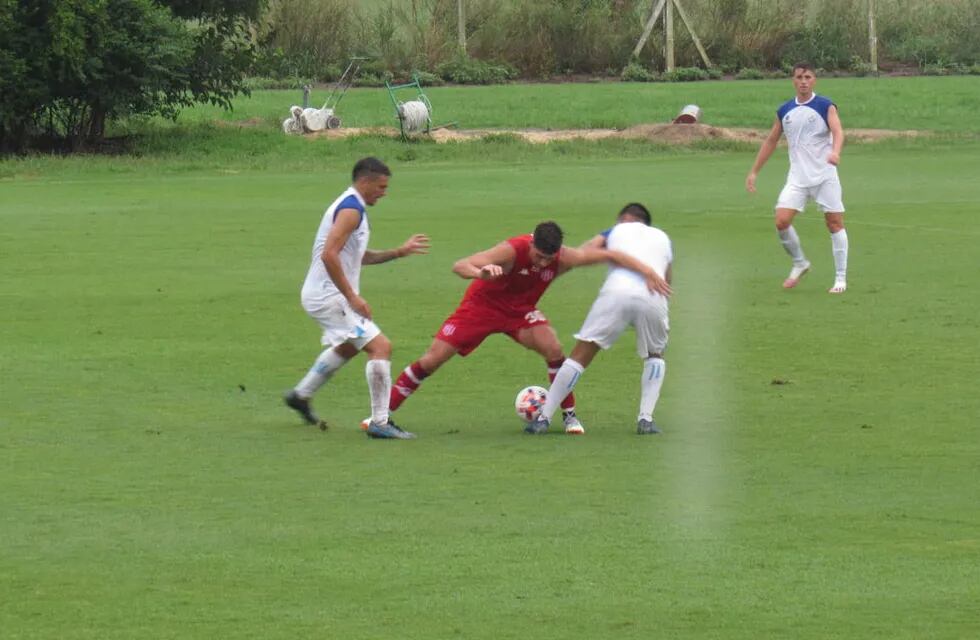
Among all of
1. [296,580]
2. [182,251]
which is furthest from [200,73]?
[296,580]

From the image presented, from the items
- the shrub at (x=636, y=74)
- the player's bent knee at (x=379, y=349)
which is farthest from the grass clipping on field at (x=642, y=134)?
the player's bent knee at (x=379, y=349)

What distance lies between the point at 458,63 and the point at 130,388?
4707 cm

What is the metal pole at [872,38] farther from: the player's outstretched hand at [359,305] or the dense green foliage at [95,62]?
the player's outstretched hand at [359,305]

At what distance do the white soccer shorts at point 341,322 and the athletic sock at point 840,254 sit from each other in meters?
7.90

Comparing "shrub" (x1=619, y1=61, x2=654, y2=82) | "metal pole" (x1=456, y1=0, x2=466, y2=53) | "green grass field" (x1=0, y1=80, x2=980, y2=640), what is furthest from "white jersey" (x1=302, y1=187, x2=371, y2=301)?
"metal pole" (x1=456, y1=0, x2=466, y2=53)

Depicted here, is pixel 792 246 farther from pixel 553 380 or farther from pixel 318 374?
pixel 318 374

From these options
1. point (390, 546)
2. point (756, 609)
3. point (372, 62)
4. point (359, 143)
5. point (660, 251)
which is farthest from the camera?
point (372, 62)

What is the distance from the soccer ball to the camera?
12078 mm

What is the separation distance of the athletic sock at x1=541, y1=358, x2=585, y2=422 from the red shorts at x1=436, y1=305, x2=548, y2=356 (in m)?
0.50

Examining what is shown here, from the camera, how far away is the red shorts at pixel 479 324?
40.2ft

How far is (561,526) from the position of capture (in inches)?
365

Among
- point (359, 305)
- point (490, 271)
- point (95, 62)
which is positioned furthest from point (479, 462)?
point (95, 62)

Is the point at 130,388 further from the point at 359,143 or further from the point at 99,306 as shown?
the point at 359,143

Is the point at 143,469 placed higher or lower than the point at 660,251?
lower
